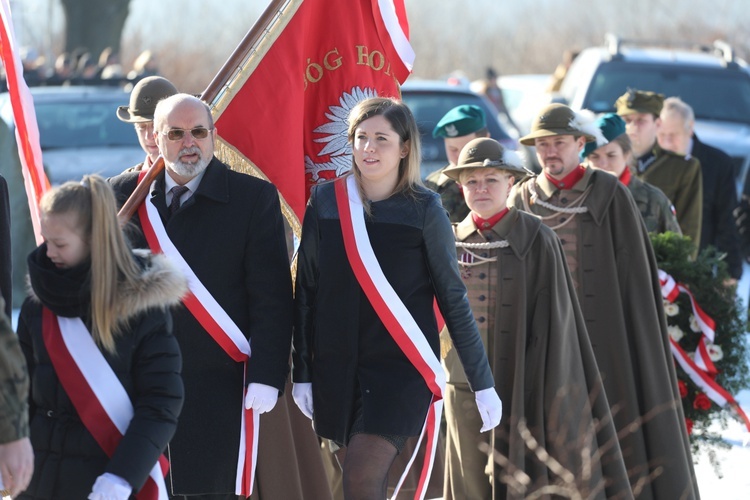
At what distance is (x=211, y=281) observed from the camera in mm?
5156

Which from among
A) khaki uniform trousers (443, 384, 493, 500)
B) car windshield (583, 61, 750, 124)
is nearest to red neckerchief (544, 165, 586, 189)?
khaki uniform trousers (443, 384, 493, 500)

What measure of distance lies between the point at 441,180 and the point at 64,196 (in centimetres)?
424

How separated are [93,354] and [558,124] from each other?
3.50 meters

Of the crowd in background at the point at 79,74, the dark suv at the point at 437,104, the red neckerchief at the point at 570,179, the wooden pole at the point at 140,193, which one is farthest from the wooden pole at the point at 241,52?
the crowd in background at the point at 79,74

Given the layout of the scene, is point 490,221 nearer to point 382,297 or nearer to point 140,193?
point 382,297

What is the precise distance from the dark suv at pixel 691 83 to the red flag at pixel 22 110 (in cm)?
887

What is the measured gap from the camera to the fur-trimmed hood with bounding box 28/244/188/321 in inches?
158

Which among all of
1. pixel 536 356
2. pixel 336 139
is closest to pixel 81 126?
pixel 336 139

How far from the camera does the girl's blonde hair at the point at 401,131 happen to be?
17.4 ft

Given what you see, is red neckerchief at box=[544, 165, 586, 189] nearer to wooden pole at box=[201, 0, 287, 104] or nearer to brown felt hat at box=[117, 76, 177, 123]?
wooden pole at box=[201, 0, 287, 104]

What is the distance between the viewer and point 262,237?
518 cm

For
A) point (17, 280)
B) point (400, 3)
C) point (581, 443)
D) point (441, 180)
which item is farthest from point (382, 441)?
point (17, 280)

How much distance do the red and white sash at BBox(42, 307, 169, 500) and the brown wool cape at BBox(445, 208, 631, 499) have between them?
244 centimetres

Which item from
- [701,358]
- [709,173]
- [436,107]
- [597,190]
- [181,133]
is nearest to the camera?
[181,133]
